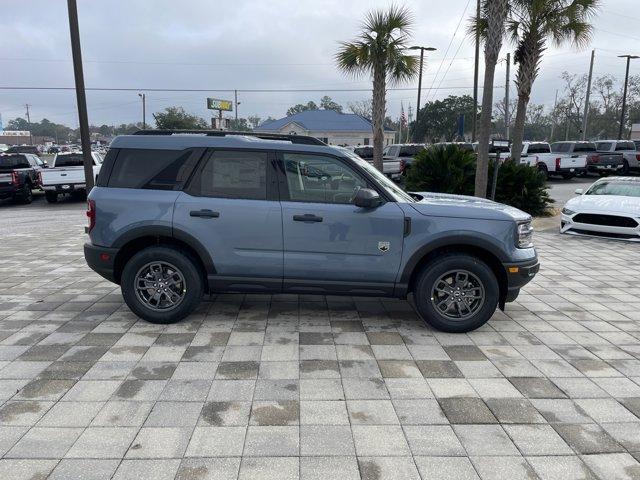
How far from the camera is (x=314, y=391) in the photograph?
3.75m

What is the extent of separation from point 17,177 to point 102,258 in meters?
14.1

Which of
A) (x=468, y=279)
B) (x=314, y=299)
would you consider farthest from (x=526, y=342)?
(x=314, y=299)

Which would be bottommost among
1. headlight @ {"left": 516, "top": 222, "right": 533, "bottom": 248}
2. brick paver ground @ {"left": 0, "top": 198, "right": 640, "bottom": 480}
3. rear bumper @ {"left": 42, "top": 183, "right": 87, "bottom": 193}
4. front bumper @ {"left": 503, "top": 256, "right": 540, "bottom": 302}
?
brick paver ground @ {"left": 0, "top": 198, "right": 640, "bottom": 480}

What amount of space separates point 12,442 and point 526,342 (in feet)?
14.1

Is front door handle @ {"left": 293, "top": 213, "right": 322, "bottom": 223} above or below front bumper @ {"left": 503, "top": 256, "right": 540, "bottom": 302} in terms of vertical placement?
above

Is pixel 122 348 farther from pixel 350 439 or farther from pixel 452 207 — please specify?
pixel 452 207

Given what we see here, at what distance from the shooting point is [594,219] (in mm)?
10297

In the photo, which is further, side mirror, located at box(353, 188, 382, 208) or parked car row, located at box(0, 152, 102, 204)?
parked car row, located at box(0, 152, 102, 204)

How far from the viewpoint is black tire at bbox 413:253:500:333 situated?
480 cm

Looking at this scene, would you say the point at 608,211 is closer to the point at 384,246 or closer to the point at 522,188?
the point at 522,188

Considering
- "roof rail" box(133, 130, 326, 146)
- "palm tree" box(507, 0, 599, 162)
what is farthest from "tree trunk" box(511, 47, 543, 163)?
"roof rail" box(133, 130, 326, 146)

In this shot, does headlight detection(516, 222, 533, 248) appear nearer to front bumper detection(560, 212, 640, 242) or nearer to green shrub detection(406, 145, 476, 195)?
front bumper detection(560, 212, 640, 242)

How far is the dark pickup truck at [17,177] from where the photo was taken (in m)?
16.2

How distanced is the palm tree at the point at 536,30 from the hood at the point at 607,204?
3.97m
